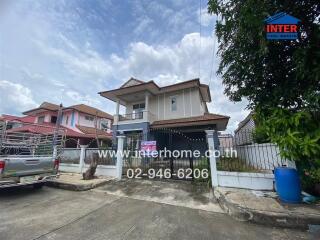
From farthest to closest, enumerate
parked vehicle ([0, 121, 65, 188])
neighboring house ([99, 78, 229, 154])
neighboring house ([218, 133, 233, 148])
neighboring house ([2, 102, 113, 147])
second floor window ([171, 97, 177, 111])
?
1. neighboring house ([2, 102, 113, 147])
2. second floor window ([171, 97, 177, 111])
3. neighboring house ([99, 78, 229, 154])
4. neighboring house ([218, 133, 233, 148])
5. parked vehicle ([0, 121, 65, 188])

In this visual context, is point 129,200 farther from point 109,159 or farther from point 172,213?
point 109,159

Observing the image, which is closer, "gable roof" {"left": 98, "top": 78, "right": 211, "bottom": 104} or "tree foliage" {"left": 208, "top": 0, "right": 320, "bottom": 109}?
"tree foliage" {"left": 208, "top": 0, "right": 320, "bottom": 109}

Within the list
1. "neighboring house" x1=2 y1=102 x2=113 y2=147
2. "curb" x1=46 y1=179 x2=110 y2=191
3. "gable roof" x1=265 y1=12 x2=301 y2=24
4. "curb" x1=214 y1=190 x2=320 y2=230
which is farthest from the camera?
"neighboring house" x1=2 y1=102 x2=113 y2=147

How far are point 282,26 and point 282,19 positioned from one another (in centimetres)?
14

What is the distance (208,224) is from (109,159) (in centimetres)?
575

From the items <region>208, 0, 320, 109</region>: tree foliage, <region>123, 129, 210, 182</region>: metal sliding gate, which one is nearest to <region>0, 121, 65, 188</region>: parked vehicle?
<region>123, 129, 210, 182</region>: metal sliding gate

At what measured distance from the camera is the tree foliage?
3.31 metres

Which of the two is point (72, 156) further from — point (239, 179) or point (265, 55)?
point (265, 55)

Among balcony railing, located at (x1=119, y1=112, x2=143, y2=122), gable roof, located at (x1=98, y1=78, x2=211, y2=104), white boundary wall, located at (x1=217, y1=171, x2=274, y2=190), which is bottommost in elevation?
white boundary wall, located at (x1=217, y1=171, x2=274, y2=190)

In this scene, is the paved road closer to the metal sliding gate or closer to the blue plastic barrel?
the blue plastic barrel

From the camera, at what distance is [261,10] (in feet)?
11.2

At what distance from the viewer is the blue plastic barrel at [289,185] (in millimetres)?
3709

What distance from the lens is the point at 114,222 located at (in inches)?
129

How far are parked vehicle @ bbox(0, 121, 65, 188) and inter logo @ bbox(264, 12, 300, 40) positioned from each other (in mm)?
7448
